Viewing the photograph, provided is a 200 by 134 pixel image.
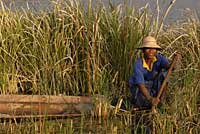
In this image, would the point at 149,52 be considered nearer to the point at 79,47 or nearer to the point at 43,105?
the point at 43,105

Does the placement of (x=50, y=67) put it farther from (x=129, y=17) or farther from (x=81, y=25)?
(x=129, y=17)

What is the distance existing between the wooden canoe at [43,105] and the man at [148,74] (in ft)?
1.73

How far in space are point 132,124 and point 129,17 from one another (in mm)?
1790

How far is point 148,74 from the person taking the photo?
5.80m

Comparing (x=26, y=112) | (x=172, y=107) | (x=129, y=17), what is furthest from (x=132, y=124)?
(x=129, y=17)

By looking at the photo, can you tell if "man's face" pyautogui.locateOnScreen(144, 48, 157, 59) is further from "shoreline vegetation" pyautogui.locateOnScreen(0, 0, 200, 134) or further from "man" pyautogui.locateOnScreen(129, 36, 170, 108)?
"shoreline vegetation" pyautogui.locateOnScreen(0, 0, 200, 134)

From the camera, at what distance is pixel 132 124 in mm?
5344

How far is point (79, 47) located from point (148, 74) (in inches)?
51.9

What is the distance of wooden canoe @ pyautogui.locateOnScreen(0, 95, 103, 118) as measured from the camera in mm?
5840

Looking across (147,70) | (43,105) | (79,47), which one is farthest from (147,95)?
(79,47)

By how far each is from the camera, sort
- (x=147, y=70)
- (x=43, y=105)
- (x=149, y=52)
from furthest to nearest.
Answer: (x=43, y=105) < (x=147, y=70) < (x=149, y=52)

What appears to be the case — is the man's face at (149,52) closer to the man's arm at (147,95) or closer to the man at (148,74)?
the man at (148,74)

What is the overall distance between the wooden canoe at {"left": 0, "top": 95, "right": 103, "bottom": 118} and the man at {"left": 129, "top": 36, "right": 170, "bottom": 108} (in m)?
0.53

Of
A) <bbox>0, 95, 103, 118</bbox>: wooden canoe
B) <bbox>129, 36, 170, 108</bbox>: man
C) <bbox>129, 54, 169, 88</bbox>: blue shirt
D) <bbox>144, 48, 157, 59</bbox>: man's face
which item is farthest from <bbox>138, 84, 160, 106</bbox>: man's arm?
<bbox>0, 95, 103, 118</bbox>: wooden canoe
